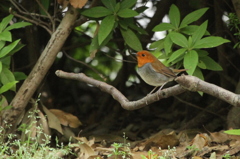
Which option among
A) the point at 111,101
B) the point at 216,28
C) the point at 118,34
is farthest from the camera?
the point at 111,101

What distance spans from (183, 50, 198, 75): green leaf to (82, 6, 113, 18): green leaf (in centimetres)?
86

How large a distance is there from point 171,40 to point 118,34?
81.2 inches

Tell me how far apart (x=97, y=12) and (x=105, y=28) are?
0.64 ft

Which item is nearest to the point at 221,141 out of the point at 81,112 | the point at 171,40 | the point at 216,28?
the point at 171,40

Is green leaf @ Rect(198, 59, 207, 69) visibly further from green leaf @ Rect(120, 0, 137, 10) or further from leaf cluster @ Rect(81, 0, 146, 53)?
green leaf @ Rect(120, 0, 137, 10)

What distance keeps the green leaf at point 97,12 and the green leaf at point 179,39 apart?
2.10 feet

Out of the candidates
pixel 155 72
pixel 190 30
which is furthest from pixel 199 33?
pixel 155 72

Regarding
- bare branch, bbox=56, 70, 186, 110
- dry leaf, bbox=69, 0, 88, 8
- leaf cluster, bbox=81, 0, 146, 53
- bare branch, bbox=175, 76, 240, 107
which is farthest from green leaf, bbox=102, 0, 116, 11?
bare branch, bbox=175, 76, 240, 107

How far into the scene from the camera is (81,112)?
7078 mm

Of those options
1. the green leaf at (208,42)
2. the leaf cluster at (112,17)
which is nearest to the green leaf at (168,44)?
the green leaf at (208,42)

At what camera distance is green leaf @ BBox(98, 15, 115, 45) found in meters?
4.18

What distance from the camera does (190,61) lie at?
390 centimetres

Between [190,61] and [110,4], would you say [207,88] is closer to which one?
[190,61]

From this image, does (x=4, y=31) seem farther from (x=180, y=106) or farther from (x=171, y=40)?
(x=180, y=106)
